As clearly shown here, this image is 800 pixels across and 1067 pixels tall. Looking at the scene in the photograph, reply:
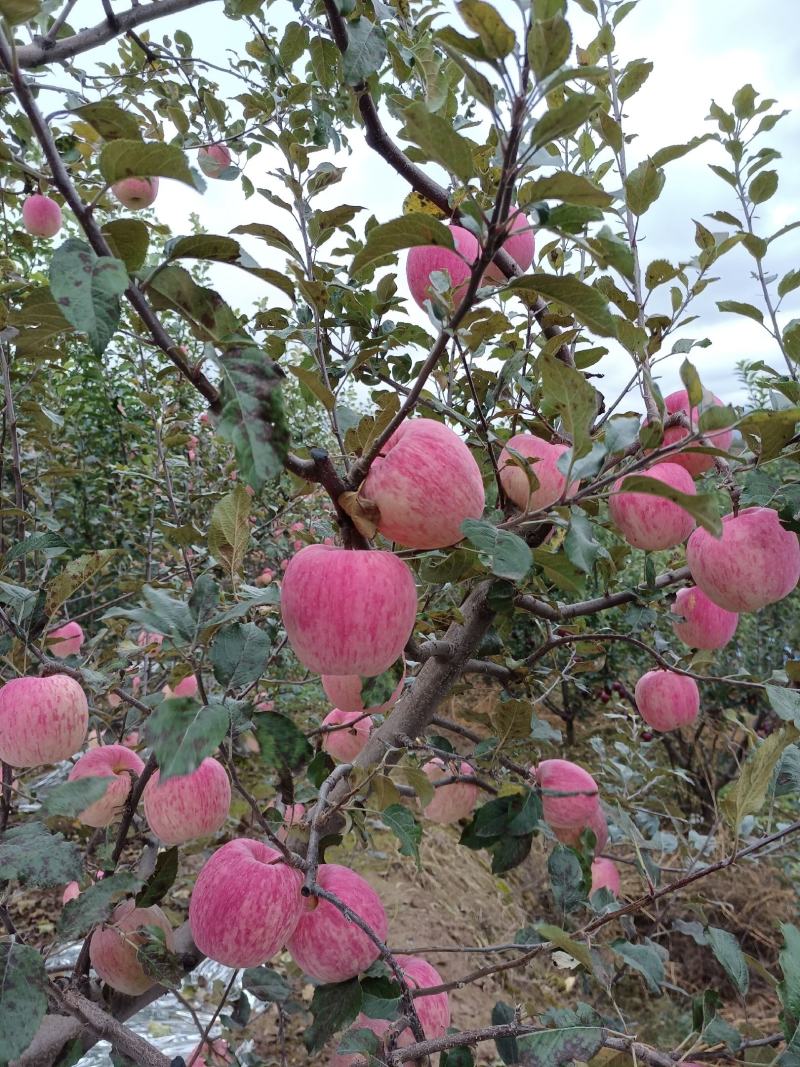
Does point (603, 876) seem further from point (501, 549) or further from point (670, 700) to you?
point (501, 549)

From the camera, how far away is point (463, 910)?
96.3 inches

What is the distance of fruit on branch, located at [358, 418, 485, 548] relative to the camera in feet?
1.98

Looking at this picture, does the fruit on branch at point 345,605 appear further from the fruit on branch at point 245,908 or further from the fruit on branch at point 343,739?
the fruit on branch at point 343,739

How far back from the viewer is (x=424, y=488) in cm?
61

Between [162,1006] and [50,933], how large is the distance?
0.51 meters

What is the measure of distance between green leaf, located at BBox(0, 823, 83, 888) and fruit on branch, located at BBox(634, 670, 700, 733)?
1146mm

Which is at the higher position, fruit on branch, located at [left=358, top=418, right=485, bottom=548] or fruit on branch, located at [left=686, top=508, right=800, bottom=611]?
fruit on branch, located at [left=358, top=418, right=485, bottom=548]

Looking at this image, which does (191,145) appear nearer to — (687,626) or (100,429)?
(687,626)

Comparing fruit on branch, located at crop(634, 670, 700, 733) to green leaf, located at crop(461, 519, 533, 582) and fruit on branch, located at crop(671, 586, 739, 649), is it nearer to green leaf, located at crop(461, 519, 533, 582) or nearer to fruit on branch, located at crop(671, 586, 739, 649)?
fruit on branch, located at crop(671, 586, 739, 649)

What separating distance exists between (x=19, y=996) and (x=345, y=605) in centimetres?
45

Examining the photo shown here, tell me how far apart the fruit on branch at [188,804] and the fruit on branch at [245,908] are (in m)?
0.09

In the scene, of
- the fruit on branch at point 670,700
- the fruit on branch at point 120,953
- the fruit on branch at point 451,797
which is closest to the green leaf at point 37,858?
the fruit on branch at point 120,953

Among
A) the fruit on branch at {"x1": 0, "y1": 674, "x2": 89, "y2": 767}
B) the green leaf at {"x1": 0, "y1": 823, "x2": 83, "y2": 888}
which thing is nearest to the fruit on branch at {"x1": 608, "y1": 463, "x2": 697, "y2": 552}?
the green leaf at {"x1": 0, "y1": 823, "x2": 83, "y2": 888}

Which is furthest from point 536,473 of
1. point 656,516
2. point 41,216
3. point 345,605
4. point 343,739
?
point 41,216
